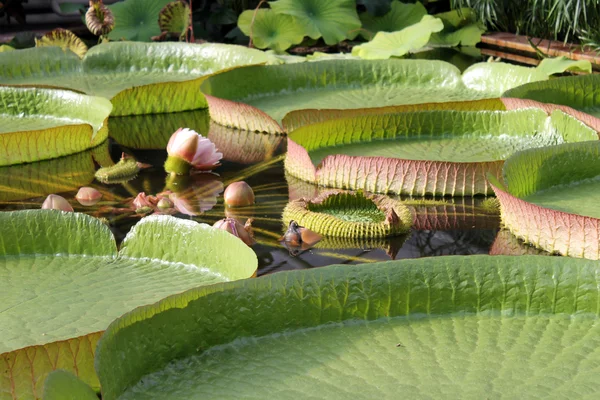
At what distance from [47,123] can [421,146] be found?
1.52m

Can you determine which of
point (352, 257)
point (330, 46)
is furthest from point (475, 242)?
point (330, 46)

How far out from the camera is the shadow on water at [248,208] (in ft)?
7.67

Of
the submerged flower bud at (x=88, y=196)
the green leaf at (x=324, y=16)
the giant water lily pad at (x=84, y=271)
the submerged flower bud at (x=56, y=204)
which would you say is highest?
the giant water lily pad at (x=84, y=271)

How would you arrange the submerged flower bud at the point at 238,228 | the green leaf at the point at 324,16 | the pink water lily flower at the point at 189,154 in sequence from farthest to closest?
the green leaf at the point at 324,16 → the pink water lily flower at the point at 189,154 → the submerged flower bud at the point at 238,228

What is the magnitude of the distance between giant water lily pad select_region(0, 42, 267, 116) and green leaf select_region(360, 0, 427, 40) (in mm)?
2522

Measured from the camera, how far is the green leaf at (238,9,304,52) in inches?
248

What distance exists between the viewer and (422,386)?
1.43 m

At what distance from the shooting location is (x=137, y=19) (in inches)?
264

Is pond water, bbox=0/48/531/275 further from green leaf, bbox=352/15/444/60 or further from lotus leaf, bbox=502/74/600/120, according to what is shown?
green leaf, bbox=352/15/444/60

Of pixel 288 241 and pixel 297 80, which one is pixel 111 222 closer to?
pixel 288 241

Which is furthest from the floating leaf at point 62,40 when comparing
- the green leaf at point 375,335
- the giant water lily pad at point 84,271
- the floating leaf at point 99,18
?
the green leaf at point 375,335

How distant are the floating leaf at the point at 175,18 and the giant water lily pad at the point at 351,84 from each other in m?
1.90

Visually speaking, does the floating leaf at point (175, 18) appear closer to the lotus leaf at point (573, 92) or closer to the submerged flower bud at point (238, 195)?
the lotus leaf at point (573, 92)

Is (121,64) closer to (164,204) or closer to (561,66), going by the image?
(561,66)
